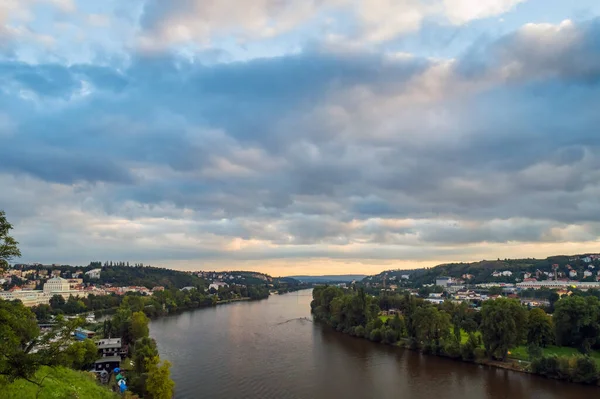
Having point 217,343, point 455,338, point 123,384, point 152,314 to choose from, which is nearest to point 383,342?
point 455,338

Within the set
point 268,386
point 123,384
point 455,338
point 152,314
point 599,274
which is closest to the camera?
point 123,384

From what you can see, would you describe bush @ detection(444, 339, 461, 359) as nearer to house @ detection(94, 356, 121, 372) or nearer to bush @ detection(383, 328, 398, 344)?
bush @ detection(383, 328, 398, 344)

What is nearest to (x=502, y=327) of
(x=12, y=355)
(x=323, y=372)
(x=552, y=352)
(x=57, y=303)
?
(x=552, y=352)

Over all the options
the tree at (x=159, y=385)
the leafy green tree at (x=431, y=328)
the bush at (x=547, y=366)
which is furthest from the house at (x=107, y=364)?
the bush at (x=547, y=366)

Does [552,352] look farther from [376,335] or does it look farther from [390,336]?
[376,335]

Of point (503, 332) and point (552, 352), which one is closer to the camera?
point (503, 332)

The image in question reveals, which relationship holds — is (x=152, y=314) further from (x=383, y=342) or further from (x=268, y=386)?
(x=268, y=386)
